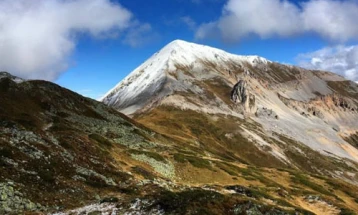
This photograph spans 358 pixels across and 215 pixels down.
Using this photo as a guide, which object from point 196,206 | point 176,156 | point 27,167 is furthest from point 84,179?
point 176,156

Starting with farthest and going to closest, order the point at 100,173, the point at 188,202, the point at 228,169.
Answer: the point at 228,169
the point at 100,173
the point at 188,202

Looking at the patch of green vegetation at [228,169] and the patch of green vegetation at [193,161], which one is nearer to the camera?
the patch of green vegetation at [193,161]

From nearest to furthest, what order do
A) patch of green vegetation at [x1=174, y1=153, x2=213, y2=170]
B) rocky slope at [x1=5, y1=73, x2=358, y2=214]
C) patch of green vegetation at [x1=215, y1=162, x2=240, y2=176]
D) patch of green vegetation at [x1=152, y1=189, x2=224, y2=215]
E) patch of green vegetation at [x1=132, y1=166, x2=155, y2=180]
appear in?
patch of green vegetation at [x1=152, y1=189, x2=224, y2=215] → rocky slope at [x1=5, y1=73, x2=358, y2=214] → patch of green vegetation at [x1=132, y1=166, x2=155, y2=180] → patch of green vegetation at [x1=174, y1=153, x2=213, y2=170] → patch of green vegetation at [x1=215, y1=162, x2=240, y2=176]

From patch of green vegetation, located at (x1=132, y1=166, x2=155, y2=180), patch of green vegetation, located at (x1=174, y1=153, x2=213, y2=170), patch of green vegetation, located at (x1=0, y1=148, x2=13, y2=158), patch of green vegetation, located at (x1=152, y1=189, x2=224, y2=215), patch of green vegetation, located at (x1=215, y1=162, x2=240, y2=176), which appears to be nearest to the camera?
patch of green vegetation, located at (x1=152, y1=189, x2=224, y2=215)

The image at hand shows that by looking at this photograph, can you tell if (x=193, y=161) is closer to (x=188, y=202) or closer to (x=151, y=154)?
(x=151, y=154)

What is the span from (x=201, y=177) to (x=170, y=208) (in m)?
46.6

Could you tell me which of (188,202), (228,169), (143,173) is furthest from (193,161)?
(188,202)

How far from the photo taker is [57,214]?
3116 centimetres

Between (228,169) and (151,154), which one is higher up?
(151,154)

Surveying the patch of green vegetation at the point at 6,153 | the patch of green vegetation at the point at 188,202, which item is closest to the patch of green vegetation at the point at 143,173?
the patch of green vegetation at the point at 6,153

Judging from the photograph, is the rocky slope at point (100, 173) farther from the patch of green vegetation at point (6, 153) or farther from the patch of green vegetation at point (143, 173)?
the patch of green vegetation at point (143, 173)

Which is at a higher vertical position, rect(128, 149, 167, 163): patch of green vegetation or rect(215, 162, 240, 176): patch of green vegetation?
rect(128, 149, 167, 163): patch of green vegetation

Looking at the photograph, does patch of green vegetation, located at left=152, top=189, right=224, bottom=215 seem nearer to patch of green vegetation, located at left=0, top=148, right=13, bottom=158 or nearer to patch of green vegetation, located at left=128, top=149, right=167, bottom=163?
patch of green vegetation, located at left=0, top=148, right=13, bottom=158

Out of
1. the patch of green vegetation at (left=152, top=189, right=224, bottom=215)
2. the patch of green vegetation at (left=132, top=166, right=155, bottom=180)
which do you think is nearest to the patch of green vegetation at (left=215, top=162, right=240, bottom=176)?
the patch of green vegetation at (left=132, top=166, right=155, bottom=180)
